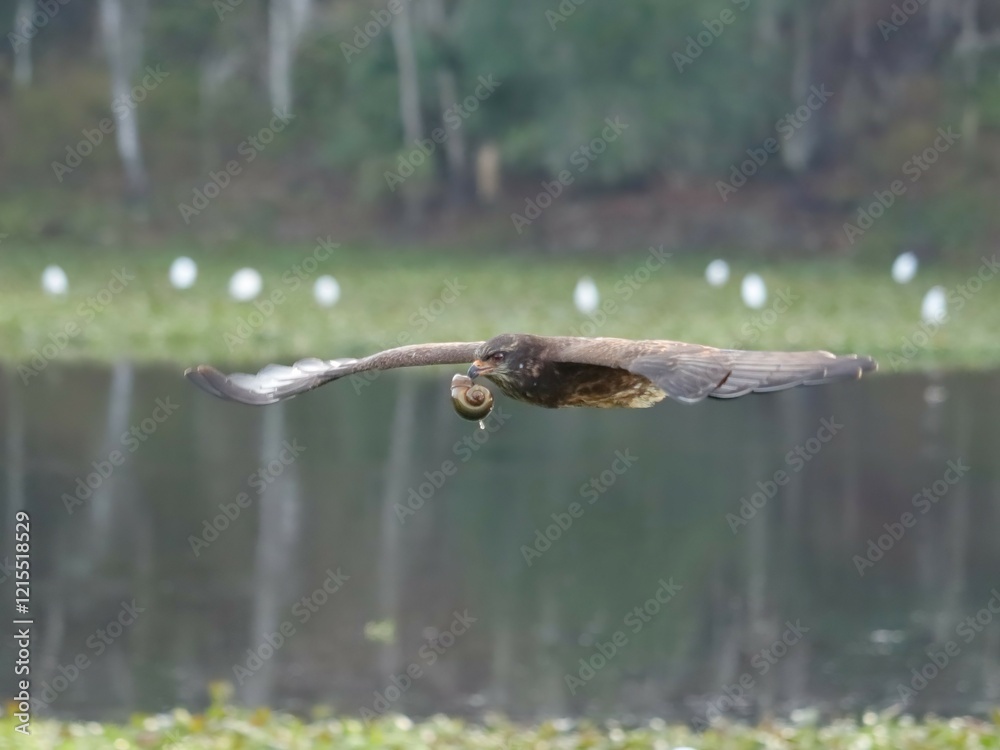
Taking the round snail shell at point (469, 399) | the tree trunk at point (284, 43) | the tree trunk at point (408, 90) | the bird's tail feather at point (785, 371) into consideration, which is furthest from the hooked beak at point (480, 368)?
the tree trunk at point (284, 43)

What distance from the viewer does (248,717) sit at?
9039 millimetres

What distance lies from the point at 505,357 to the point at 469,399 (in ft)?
1.78

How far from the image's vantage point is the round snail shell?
6477mm

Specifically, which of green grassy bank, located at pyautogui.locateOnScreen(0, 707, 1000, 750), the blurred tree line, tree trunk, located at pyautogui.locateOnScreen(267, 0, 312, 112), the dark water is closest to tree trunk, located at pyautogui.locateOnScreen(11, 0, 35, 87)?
the blurred tree line

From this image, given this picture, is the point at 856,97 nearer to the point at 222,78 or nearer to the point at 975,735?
the point at 222,78

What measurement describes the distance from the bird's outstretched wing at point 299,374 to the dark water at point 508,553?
3.41 m

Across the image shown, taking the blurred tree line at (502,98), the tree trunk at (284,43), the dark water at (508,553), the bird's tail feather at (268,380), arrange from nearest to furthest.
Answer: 1. the bird's tail feather at (268,380)
2. the dark water at (508,553)
3. the blurred tree line at (502,98)
4. the tree trunk at (284,43)

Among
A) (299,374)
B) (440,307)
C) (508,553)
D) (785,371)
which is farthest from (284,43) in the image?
(785,371)

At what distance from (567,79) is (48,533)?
21.9 metres

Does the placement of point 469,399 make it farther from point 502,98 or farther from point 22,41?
point 22,41

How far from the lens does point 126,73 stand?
37500 mm

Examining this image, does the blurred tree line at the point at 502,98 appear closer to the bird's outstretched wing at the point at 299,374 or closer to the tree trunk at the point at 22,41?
the tree trunk at the point at 22,41

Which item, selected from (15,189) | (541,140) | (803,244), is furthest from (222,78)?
(803,244)

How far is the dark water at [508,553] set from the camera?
1052 cm
